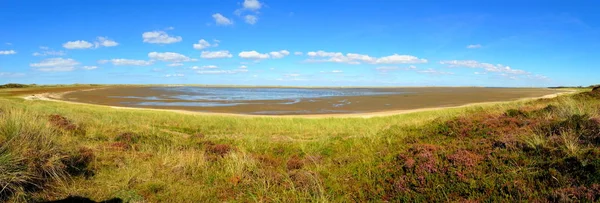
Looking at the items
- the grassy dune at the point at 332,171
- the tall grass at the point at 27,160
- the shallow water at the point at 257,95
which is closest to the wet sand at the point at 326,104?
the shallow water at the point at 257,95

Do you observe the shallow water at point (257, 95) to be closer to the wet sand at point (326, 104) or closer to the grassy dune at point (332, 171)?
the wet sand at point (326, 104)

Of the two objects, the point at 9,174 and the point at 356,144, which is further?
the point at 356,144

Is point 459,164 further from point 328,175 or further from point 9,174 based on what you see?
point 9,174

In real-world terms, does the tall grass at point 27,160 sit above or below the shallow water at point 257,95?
above

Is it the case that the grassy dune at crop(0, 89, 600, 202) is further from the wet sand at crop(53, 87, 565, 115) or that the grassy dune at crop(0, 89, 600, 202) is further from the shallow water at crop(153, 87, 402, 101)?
the shallow water at crop(153, 87, 402, 101)

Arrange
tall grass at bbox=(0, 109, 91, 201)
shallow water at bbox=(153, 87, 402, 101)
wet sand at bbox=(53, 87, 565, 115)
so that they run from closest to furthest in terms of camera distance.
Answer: tall grass at bbox=(0, 109, 91, 201) → wet sand at bbox=(53, 87, 565, 115) → shallow water at bbox=(153, 87, 402, 101)

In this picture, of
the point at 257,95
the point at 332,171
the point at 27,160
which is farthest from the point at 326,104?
the point at 27,160

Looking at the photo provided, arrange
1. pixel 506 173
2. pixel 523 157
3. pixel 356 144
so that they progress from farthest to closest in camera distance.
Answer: pixel 356 144 → pixel 523 157 → pixel 506 173

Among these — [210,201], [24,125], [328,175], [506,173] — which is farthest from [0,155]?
[506,173]

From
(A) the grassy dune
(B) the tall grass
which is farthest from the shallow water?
(B) the tall grass

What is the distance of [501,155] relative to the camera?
23.3 ft

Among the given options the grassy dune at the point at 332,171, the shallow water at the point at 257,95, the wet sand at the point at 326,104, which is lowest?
the wet sand at the point at 326,104

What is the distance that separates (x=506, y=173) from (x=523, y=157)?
A: 2.94ft

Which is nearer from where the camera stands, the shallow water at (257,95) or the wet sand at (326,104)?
the wet sand at (326,104)
